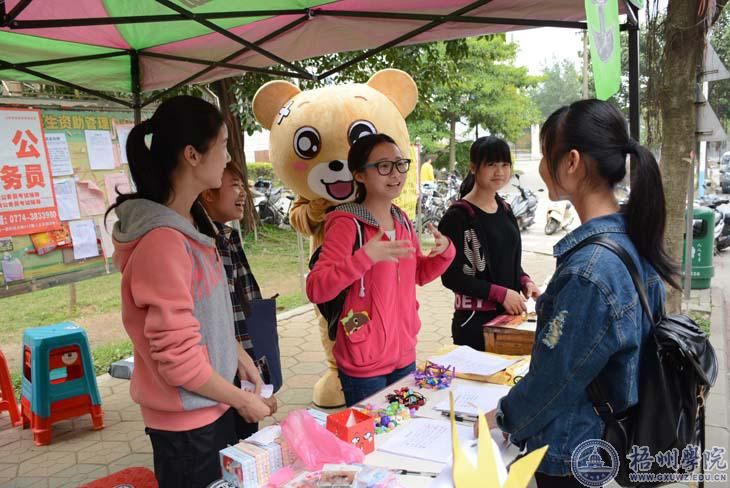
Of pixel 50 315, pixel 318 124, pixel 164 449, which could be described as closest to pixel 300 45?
pixel 318 124

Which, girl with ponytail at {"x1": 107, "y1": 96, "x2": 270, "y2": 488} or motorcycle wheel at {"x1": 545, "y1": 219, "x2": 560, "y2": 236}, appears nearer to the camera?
girl with ponytail at {"x1": 107, "y1": 96, "x2": 270, "y2": 488}

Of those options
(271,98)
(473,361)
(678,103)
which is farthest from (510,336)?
(678,103)

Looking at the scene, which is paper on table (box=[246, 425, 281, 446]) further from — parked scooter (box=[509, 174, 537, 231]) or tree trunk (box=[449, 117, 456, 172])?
tree trunk (box=[449, 117, 456, 172])

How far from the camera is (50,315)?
678cm

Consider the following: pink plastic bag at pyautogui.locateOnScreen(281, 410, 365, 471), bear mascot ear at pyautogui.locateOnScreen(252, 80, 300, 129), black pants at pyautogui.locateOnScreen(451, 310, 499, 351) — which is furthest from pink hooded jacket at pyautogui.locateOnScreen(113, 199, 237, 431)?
bear mascot ear at pyautogui.locateOnScreen(252, 80, 300, 129)

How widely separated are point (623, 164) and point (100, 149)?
11.7 ft

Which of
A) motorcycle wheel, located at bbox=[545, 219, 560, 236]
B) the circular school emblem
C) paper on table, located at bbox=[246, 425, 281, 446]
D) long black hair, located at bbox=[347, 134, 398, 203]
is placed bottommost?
motorcycle wheel, located at bbox=[545, 219, 560, 236]

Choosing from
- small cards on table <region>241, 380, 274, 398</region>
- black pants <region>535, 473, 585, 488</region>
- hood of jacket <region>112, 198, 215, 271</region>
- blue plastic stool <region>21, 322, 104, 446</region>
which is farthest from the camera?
blue plastic stool <region>21, 322, 104, 446</region>

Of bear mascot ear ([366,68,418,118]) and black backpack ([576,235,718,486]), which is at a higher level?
bear mascot ear ([366,68,418,118])

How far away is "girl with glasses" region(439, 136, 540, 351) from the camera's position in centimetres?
268

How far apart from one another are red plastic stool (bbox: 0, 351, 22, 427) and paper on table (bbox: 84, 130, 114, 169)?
60.8 inches

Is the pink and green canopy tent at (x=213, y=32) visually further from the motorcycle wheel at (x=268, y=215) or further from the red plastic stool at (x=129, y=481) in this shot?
the motorcycle wheel at (x=268, y=215)

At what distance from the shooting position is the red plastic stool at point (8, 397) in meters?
3.85

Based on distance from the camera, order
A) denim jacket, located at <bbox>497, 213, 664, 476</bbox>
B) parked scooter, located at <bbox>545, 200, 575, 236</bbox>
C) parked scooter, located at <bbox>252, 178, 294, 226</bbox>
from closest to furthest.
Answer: denim jacket, located at <bbox>497, 213, 664, 476</bbox>, parked scooter, located at <bbox>545, 200, 575, 236</bbox>, parked scooter, located at <bbox>252, 178, 294, 226</bbox>
